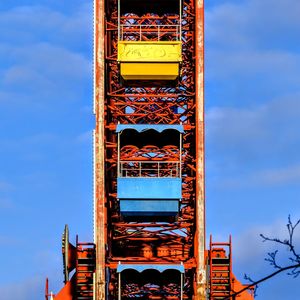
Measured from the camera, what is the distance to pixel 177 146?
51.3 meters

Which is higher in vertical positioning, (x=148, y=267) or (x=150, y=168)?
(x=150, y=168)

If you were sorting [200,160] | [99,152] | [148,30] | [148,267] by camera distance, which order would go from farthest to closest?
[148,30]
[200,160]
[99,152]
[148,267]

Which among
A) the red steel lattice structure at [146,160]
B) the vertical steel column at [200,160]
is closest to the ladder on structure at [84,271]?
the red steel lattice structure at [146,160]

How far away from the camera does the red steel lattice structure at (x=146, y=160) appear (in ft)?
162

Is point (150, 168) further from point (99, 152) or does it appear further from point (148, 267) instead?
point (148, 267)

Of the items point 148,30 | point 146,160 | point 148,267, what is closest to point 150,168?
point 146,160

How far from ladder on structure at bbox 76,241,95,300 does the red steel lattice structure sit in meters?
0.05

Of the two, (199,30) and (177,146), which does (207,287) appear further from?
(199,30)

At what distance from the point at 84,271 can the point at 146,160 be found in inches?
258

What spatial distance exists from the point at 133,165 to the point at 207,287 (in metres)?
6.47

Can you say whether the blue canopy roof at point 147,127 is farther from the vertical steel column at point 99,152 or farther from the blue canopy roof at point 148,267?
the blue canopy roof at point 148,267

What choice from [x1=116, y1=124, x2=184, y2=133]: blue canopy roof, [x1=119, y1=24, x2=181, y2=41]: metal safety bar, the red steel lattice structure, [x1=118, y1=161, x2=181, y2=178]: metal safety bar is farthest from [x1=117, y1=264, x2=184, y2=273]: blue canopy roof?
[x1=119, y1=24, x2=181, y2=41]: metal safety bar

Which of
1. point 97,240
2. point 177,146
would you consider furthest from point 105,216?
point 177,146

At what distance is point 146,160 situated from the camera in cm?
4981
